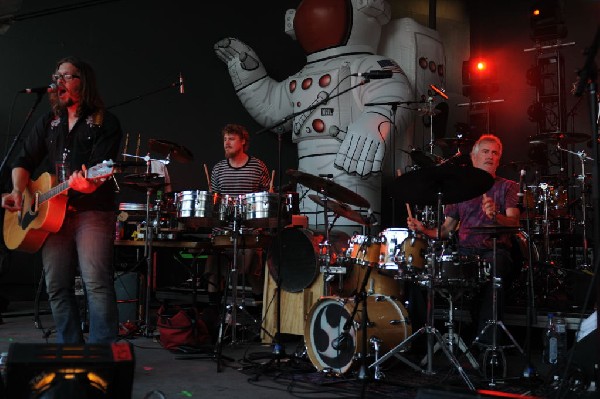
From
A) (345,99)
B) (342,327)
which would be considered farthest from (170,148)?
(345,99)

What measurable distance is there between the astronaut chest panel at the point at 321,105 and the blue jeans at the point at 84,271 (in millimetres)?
4514

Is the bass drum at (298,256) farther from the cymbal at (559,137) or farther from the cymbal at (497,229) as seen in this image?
the cymbal at (559,137)

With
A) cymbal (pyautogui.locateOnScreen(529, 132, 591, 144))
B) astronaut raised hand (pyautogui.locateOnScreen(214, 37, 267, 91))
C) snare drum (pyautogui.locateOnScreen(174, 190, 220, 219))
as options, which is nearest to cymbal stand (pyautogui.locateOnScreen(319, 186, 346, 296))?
snare drum (pyautogui.locateOnScreen(174, 190, 220, 219))

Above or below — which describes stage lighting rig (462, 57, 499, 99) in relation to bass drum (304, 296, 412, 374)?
above

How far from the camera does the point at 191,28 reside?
8.96 meters

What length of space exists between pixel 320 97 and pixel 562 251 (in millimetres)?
3382

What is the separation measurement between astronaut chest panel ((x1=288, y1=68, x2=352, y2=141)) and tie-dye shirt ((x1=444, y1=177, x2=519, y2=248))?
2968mm

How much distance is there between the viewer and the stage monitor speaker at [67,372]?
2178 millimetres

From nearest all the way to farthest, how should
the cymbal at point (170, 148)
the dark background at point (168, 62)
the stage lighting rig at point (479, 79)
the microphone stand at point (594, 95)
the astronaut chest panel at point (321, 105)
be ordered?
the microphone stand at point (594, 95), the cymbal at point (170, 148), the astronaut chest panel at point (321, 105), the dark background at point (168, 62), the stage lighting rig at point (479, 79)

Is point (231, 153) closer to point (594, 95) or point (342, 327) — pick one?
point (342, 327)

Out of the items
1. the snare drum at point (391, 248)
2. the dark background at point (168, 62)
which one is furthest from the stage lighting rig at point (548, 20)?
the snare drum at point (391, 248)

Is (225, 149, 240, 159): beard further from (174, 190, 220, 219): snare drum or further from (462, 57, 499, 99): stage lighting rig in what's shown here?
(462, 57, 499, 99): stage lighting rig

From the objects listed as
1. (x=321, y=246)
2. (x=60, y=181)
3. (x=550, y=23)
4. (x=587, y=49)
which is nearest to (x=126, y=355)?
(x=60, y=181)

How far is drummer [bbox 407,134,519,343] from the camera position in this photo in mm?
4688
